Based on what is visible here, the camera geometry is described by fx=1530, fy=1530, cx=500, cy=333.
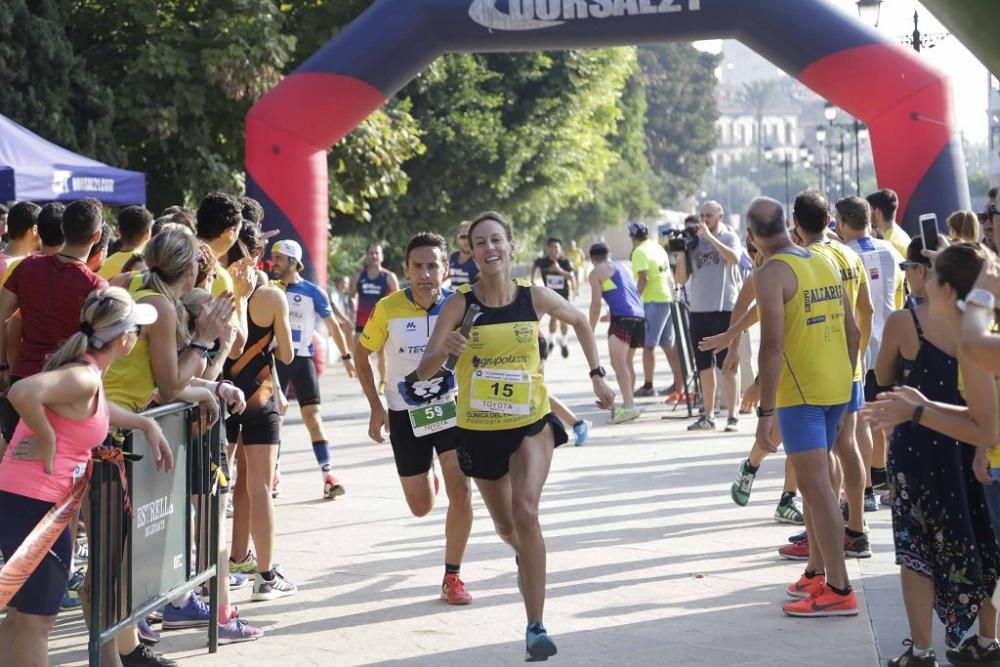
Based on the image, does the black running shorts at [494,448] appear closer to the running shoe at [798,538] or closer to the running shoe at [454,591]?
the running shoe at [454,591]

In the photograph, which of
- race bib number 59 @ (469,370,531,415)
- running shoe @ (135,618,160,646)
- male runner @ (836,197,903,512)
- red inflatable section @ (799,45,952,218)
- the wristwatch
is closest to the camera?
the wristwatch

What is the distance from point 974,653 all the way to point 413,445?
291 cm

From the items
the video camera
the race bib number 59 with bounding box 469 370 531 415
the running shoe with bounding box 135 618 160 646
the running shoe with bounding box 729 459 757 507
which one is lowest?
the running shoe with bounding box 135 618 160 646

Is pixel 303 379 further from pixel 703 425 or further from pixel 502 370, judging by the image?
pixel 703 425

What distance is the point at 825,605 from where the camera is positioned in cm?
675

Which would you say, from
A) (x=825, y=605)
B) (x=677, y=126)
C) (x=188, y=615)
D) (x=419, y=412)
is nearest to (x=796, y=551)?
(x=825, y=605)

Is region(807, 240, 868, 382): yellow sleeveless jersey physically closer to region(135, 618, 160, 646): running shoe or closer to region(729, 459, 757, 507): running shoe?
region(729, 459, 757, 507): running shoe

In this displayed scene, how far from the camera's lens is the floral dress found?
5.73 meters

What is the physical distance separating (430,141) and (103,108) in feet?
36.6

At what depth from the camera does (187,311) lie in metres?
5.91

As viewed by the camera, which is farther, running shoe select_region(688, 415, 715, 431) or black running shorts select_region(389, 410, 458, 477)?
running shoe select_region(688, 415, 715, 431)

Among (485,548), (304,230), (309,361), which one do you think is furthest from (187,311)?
(304,230)

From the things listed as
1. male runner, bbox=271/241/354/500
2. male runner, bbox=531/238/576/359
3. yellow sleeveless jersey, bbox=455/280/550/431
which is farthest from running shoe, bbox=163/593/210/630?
male runner, bbox=531/238/576/359

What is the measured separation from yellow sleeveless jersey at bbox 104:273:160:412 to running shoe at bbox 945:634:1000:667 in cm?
326
